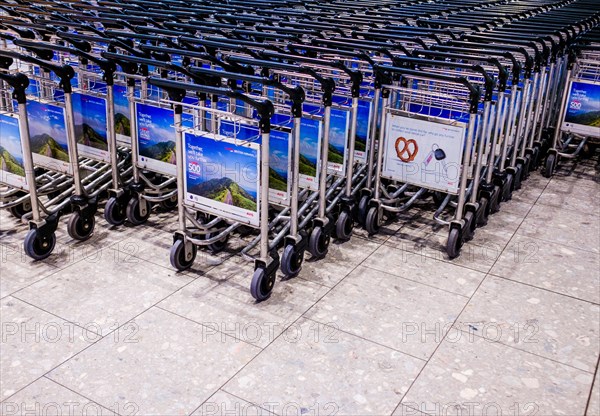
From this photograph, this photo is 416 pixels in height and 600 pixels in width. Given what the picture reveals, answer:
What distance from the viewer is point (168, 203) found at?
6141 millimetres

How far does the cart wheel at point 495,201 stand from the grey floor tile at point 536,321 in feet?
4.71

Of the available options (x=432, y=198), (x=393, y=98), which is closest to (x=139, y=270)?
(x=393, y=98)

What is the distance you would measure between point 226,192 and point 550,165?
4.69 m

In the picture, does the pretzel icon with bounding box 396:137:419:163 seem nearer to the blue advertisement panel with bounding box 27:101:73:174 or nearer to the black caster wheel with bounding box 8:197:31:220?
the blue advertisement panel with bounding box 27:101:73:174

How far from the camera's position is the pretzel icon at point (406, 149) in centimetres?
526

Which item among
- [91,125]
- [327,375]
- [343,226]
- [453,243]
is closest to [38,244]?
[91,125]

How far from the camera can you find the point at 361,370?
3.85 m

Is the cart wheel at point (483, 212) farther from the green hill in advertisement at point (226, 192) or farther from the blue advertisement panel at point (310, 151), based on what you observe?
the green hill in advertisement at point (226, 192)

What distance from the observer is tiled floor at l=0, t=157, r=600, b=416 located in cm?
360

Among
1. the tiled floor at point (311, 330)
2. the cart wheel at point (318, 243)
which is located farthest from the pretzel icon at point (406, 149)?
the cart wheel at point (318, 243)

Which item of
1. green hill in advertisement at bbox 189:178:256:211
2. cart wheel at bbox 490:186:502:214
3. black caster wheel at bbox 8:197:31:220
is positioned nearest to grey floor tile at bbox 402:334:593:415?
green hill in advertisement at bbox 189:178:256:211

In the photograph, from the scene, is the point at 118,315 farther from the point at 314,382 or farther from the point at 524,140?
the point at 524,140

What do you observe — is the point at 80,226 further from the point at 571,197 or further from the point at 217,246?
the point at 571,197

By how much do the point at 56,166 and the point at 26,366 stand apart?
2.03 metres
